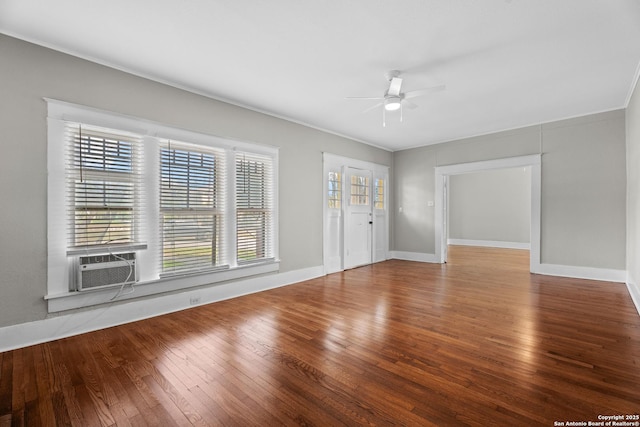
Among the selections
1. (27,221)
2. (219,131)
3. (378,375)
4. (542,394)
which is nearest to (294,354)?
(378,375)

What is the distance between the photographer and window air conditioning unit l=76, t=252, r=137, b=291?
2.86m

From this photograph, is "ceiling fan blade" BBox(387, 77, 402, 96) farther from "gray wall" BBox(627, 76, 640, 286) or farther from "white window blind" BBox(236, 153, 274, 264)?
"gray wall" BBox(627, 76, 640, 286)

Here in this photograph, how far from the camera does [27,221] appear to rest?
104 inches

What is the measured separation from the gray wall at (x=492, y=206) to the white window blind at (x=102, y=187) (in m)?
9.99

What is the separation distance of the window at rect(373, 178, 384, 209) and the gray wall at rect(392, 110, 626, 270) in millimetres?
2124

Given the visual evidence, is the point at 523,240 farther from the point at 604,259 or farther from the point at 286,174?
the point at 286,174

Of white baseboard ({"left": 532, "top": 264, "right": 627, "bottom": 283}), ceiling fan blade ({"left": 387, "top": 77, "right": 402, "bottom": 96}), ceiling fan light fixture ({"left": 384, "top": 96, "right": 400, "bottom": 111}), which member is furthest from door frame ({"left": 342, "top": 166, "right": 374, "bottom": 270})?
white baseboard ({"left": 532, "top": 264, "right": 627, "bottom": 283})

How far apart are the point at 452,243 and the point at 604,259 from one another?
579 cm

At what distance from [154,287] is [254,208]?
1686 mm

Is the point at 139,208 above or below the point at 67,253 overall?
above

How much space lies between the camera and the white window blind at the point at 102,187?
2.89 metres

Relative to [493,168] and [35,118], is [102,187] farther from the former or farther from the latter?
[493,168]

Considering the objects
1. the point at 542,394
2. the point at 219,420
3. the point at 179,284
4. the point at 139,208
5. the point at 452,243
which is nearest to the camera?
the point at 219,420

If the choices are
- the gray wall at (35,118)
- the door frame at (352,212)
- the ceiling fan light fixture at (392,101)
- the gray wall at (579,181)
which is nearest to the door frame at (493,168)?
the gray wall at (579,181)
